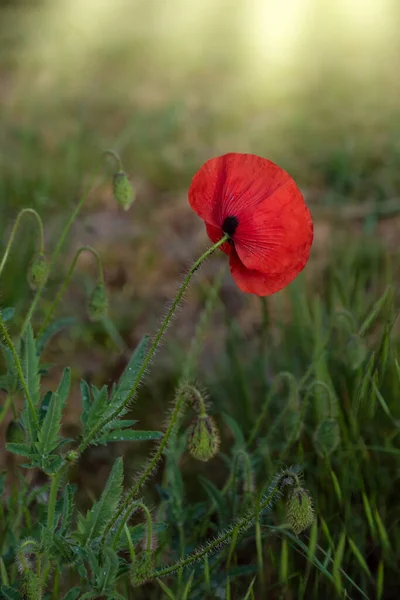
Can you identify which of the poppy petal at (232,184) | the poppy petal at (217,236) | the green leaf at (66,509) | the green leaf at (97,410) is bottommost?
the green leaf at (66,509)

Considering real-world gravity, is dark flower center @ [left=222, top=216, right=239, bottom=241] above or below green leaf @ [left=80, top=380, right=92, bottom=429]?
above

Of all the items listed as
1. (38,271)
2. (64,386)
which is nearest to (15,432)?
(64,386)

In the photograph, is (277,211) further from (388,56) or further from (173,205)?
(388,56)

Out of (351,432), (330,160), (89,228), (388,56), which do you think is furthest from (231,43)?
(351,432)

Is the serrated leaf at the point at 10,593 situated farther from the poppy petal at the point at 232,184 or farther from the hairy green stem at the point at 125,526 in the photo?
the poppy petal at the point at 232,184

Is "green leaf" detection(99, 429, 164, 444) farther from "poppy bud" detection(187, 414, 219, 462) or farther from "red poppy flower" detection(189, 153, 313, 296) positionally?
"red poppy flower" detection(189, 153, 313, 296)

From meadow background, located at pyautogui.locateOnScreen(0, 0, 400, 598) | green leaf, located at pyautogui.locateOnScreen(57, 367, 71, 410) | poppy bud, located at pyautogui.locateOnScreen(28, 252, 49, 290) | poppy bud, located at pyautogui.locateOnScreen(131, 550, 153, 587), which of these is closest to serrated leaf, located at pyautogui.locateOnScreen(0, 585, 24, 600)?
poppy bud, located at pyautogui.locateOnScreen(131, 550, 153, 587)

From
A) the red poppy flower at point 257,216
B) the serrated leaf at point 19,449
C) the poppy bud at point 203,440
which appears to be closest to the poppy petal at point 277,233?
the red poppy flower at point 257,216
